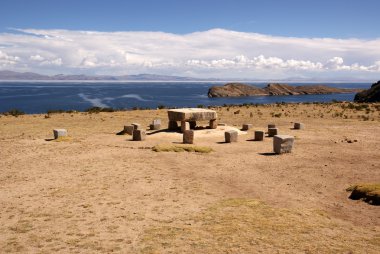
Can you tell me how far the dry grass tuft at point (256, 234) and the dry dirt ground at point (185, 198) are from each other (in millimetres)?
28

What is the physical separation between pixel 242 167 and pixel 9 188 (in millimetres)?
9964

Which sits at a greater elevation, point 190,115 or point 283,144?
point 190,115

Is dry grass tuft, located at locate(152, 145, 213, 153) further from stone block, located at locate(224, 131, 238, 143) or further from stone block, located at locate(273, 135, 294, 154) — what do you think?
stone block, located at locate(273, 135, 294, 154)

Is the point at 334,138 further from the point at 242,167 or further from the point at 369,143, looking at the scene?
the point at 242,167

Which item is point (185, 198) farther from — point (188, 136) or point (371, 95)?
point (371, 95)

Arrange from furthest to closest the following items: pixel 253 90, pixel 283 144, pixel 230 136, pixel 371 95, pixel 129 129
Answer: pixel 253 90 → pixel 371 95 → pixel 129 129 → pixel 230 136 → pixel 283 144

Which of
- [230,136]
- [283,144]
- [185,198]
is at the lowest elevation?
[185,198]

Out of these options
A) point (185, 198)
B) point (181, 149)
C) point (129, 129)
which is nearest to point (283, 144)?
point (181, 149)

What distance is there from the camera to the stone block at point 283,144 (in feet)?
70.4

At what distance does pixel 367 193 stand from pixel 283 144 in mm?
8044

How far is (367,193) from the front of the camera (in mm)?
13688

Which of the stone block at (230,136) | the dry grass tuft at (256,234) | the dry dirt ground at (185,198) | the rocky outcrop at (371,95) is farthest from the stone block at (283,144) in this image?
the rocky outcrop at (371,95)

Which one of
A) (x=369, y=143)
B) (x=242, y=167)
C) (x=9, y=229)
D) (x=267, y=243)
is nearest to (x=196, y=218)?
(x=267, y=243)

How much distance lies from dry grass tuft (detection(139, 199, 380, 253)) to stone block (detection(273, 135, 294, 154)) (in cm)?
952
